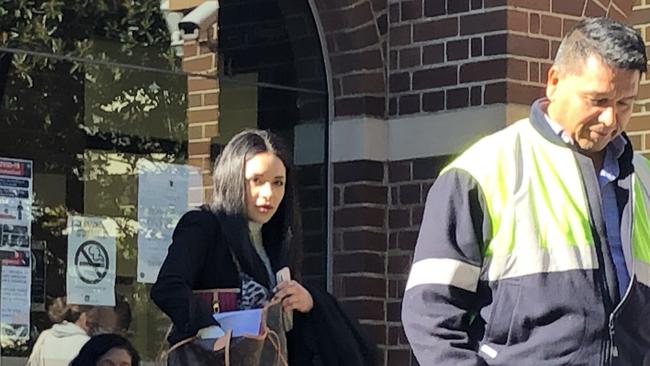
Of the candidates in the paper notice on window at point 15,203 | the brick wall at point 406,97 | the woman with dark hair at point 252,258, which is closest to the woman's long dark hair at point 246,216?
the woman with dark hair at point 252,258

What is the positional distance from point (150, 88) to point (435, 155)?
49.8 inches

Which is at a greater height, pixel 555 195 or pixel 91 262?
pixel 555 195

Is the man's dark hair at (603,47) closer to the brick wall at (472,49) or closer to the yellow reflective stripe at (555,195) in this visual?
the yellow reflective stripe at (555,195)

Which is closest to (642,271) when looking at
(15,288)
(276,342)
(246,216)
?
(276,342)

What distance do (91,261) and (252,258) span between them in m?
1.47

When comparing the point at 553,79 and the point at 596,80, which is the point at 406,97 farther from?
the point at 596,80

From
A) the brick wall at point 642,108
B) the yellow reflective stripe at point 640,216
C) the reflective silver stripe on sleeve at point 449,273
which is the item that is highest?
the brick wall at point 642,108

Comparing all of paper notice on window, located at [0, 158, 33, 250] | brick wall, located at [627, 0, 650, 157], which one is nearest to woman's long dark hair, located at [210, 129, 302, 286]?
paper notice on window, located at [0, 158, 33, 250]

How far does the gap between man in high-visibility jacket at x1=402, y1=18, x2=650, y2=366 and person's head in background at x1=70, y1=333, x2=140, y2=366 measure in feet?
7.86

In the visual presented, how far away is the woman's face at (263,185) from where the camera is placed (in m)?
5.24

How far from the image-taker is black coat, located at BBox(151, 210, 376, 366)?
197 inches

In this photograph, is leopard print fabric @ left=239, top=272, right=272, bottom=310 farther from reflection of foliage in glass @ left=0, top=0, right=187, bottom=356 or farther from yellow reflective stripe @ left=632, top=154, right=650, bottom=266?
yellow reflective stripe @ left=632, top=154, right=650, bottom=266

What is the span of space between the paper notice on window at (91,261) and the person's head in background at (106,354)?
47 cm

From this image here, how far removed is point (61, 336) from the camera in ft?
20.9
